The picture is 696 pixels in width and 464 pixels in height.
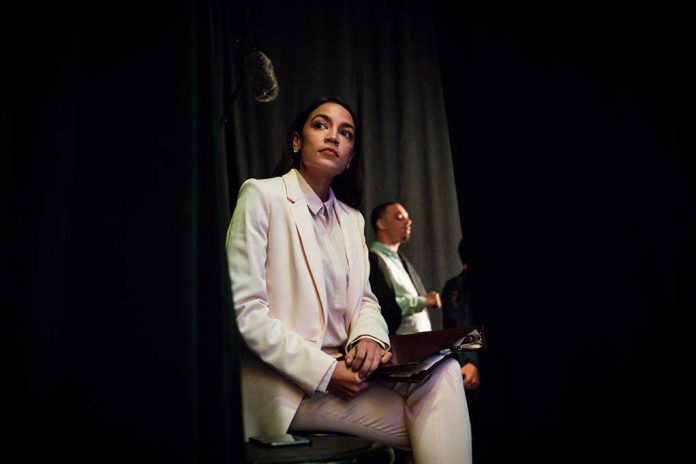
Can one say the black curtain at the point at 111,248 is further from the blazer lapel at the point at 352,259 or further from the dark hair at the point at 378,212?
the dark hair at the point at 378,212

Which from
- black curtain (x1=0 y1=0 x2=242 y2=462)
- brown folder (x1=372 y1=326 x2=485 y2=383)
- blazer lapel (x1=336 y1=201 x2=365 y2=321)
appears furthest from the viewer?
blazer lapel (x1=336 y1=201 x2=365 y2=321)

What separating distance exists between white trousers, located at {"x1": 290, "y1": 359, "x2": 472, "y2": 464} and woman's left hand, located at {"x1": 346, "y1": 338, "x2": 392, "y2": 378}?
8cm

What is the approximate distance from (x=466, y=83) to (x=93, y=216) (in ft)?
3.23

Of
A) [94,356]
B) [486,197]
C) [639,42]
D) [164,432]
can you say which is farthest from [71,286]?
[639,42]

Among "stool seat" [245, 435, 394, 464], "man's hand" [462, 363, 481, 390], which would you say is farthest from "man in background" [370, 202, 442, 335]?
"stool seat" [245, 435, 394, 464]

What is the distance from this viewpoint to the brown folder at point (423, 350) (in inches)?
51.8

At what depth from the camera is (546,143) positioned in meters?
1.45

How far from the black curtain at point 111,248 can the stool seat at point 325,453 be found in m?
0.11

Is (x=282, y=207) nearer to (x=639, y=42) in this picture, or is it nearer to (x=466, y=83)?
(x=466, y=83)

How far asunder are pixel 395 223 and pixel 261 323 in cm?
198

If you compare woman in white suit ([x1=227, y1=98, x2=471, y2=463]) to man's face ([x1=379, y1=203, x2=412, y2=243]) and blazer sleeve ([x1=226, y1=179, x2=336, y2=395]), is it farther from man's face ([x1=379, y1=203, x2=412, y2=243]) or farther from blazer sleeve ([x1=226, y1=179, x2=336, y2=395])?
man's face ([x1=379, y1=203, x2=412, y2=243])

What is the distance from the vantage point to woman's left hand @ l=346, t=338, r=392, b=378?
140 centimetres

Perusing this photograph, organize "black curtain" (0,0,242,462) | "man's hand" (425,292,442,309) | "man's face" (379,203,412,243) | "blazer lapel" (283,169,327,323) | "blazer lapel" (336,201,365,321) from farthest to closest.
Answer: "man's face" (379,203,412,243) → "man's hand" (425,292,442,309) → "blazer lapel" (336,201,365,321) → "blazer lapel" (283,169,327,323) → "black curtain" (0,0,242,462)

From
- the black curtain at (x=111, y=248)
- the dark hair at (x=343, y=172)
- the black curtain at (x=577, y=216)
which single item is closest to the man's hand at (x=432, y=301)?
the dark hair at (x=343, y=172)
